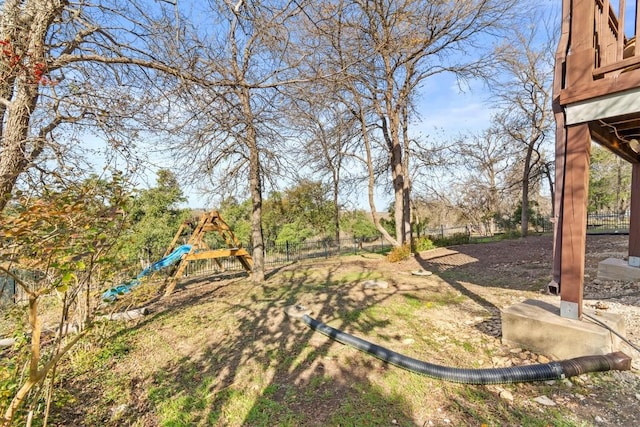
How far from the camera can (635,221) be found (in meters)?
5.08

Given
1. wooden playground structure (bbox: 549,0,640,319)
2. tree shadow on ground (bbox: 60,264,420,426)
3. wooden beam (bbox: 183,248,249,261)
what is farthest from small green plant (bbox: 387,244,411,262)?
wooden playground structure (bbox: 549,0,640,319)

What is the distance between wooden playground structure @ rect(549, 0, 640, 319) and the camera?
267 cm

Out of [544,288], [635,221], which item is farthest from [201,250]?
[635,221]

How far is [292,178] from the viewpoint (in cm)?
729

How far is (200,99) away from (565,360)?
4.59 metres

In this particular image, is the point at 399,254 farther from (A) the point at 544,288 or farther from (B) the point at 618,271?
(B) the point at 618,271

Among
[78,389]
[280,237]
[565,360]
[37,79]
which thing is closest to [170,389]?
[78,389]

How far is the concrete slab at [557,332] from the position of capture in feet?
8.88

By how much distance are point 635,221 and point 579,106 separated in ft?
12.7

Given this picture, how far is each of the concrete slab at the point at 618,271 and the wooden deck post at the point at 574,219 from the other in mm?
3531

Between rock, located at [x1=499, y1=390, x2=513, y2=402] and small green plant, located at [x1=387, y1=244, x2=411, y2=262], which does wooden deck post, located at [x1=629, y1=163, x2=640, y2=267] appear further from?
small green plant, located at [x1=387, y1=244, x2=411, y2=262]

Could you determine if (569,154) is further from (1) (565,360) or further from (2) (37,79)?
(2) (37,79)

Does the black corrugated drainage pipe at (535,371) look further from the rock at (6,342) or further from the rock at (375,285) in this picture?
the rock at (6,342)

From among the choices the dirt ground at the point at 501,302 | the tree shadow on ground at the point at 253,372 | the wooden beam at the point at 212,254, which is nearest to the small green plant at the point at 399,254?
the dirt ground at the point at 501,302
